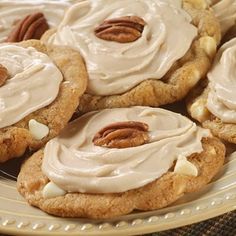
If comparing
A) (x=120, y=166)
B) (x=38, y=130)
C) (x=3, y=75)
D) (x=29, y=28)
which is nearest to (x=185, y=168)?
(x=120, y=166)

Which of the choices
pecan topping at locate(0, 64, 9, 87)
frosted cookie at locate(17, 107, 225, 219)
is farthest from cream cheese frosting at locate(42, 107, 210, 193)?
pecan topping at locate(0, 64, 9, 87)

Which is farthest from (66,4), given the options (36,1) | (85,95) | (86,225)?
(86,225)

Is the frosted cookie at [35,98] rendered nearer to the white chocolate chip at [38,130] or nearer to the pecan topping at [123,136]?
the white chocolate chip at [38,130]

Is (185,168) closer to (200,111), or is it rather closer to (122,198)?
(122,198)

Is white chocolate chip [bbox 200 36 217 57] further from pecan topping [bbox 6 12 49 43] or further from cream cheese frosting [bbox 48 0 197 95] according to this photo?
pecan topping [bbox 6 12 49 43]

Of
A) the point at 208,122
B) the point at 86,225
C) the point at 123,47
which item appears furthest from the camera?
the point at 123,47

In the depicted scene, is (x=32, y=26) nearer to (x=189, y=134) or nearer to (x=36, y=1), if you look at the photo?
(x=36, y=1)

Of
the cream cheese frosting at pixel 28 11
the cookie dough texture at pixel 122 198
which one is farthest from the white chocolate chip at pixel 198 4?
the cookie dough texture at pixel 122 198
